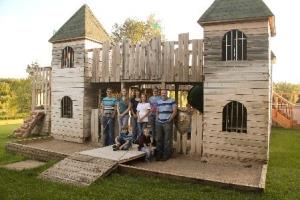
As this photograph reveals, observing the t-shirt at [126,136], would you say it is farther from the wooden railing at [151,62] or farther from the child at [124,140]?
the wooden railing at [151,62]

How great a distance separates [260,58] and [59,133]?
10.9m

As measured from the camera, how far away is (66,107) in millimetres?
16672

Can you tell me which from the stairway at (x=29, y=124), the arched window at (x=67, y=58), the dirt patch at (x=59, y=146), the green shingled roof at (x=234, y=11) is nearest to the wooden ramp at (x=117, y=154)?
the dirt patch at (x=59, y=146)

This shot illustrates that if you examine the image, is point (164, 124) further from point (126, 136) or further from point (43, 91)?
point (43, 91)

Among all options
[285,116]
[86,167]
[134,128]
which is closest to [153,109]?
[134,128]

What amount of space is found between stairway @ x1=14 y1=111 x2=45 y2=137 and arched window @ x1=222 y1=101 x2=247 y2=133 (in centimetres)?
1206

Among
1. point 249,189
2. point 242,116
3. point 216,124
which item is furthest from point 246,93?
point 249,189

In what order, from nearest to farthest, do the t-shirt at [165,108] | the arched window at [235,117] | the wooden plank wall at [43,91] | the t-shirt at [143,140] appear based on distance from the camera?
the t-shirt at [165,108]
the arched window at [235,117]
the t-shirt at [143,140]
the wooden plank wall at [43,91]

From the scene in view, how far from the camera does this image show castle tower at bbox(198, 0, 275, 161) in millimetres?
10984

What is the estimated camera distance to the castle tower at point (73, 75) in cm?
1584

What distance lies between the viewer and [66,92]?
650 inches

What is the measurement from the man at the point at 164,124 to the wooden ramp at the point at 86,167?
2.71ft

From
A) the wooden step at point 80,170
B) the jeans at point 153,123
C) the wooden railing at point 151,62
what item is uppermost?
the wooden railing at point 151,62

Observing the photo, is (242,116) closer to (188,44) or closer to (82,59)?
(188,44)
